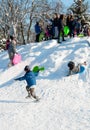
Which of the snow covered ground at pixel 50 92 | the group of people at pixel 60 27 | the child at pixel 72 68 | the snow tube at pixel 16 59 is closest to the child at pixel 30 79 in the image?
the snow covered ground at pixel 50 92

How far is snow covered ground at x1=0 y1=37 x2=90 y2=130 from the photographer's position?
39.0ft

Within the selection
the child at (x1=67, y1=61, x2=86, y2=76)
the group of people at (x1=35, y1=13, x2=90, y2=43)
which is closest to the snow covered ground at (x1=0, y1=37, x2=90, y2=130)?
the child at (x1=67, y1=61, x2=86, y2=76)

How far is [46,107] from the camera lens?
13.2 meters

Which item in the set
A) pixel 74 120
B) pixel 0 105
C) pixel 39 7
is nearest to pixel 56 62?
pixel 0 105

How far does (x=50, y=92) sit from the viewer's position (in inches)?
579

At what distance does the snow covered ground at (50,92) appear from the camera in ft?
39.0

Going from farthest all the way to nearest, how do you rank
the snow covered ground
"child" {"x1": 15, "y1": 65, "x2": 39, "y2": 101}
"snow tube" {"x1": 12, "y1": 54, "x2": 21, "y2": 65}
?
"snow tube" {"x1": 12, "y1": 54, "x2": 21, "y2": 65}
"child" {"x1": 15, "y1": 65, "x2": 39, "y2": 101}
the snow covered ground

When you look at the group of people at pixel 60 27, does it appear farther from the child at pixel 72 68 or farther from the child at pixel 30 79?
the child at pixel 30 79

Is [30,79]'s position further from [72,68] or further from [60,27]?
[60,27]

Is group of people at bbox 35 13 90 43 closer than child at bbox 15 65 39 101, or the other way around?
child at bbox 15 65 39 101

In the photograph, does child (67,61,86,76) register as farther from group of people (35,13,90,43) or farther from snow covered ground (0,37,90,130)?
group of people (35,13,90,43)

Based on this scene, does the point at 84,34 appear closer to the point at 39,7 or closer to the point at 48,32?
the point at 48,32

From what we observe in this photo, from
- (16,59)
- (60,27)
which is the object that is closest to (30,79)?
(16,59)

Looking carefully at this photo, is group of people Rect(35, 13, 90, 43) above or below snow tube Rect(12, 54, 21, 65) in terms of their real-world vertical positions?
above
